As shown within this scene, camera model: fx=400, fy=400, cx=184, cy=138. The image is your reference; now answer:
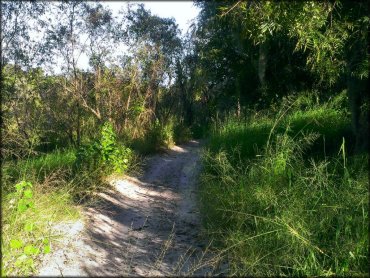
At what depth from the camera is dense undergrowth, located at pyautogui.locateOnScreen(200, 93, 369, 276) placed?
3.72m

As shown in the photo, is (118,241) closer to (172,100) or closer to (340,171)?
(340,171)

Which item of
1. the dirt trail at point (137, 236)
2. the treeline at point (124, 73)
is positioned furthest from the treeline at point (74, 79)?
the dirt trail at point (137, 236)

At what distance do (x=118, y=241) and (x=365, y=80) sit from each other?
3.95m


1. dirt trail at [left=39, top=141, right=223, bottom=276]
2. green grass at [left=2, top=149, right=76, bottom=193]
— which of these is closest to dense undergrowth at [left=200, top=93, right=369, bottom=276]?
dirt trail at [left=39, top=141, right=223, bottom=276]

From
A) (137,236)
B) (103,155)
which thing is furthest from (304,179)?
(103,155)

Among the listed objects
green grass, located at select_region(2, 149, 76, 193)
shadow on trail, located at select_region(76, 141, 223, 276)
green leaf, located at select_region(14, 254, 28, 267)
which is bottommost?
shadow on trail, located at select_region(76, 141, 223, 276)

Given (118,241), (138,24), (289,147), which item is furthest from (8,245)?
(138,24)

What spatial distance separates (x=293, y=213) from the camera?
421 cm

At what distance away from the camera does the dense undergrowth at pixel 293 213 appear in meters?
3.72

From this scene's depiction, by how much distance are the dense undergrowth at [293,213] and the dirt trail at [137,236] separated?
419mm

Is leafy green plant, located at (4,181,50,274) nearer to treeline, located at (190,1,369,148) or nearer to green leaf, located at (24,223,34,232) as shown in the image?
green leaf, located at (24,223,34,232)

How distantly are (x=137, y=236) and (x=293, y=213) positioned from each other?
240 centimetres

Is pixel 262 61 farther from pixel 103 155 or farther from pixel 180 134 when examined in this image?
pixel 180 134

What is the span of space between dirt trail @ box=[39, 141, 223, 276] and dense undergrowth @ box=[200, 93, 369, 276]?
419 millimetres
